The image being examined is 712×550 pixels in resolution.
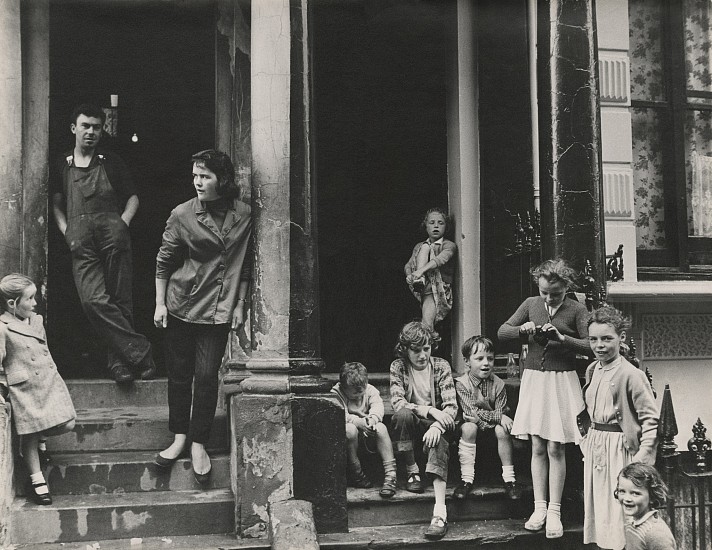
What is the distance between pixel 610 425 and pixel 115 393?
12.5ft

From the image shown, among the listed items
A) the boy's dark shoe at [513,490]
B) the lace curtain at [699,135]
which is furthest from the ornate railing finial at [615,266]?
the boy's dark shoe at [513,490]

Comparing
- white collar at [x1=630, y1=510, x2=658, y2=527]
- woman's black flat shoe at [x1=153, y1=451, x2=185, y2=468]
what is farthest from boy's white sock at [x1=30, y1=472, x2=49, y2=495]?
white collar at [x1=630, y1=510, x2=658, y2=527]

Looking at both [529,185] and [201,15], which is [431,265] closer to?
[529,185]

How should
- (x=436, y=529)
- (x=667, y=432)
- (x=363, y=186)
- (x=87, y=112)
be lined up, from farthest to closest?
(x=363, y=186) < (x=87, y=112) < (x=436, y=529) < (x=667, y=432)

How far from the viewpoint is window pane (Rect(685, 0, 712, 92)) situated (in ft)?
26.1

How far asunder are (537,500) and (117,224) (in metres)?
3.90

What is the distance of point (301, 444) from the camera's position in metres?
5.54

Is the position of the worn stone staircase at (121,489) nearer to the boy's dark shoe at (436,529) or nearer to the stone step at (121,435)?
the stone step at (121,435)

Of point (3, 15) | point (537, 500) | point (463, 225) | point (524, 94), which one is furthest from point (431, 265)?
point (3, 15)

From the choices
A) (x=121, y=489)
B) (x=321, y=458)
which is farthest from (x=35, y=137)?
(x=321, y=458)

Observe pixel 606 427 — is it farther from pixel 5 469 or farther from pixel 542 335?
pixel 5 469

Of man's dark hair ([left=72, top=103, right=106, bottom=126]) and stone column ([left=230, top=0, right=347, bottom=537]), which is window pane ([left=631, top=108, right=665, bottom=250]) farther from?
man's dark hair ([left=72, top=103, right=106, bottom=126])

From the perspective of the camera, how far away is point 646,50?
7.89 m

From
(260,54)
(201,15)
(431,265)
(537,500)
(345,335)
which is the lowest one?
(537,500)
